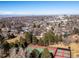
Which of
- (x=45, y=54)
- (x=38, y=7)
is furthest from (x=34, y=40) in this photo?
(x=38, y=7)

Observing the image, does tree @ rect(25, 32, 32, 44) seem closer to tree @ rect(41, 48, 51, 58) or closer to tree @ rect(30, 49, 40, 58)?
tree @ rect(30, 49, 40, 58)

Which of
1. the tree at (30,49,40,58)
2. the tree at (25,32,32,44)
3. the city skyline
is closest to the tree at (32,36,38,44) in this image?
the tree at (25,32,32,44)

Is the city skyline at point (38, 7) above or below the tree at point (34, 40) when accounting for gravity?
above

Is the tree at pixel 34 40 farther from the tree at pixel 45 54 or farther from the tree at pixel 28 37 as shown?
the tree at pixel 45 54

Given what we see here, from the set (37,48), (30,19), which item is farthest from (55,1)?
(37,48)

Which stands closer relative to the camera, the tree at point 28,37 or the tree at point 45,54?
the tree at point 45,54

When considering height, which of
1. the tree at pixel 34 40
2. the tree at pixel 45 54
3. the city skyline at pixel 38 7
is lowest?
the tree at pixel 45 54

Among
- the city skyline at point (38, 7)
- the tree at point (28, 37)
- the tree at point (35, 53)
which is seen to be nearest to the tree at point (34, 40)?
the tree at point (28, 37)

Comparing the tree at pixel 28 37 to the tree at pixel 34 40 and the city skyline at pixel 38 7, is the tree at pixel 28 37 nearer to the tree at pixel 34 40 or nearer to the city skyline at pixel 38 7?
the tree at pixel 34 40

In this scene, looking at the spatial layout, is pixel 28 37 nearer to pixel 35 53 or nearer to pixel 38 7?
pixel 35 53

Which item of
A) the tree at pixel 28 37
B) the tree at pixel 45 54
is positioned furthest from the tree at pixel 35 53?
the tree at pixel 28 37

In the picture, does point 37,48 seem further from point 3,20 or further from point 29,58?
point 3,20

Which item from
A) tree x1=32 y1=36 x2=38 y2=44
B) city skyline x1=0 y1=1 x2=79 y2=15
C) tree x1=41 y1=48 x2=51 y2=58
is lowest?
tree x1=41 y1=48 x2=51 y2=58
